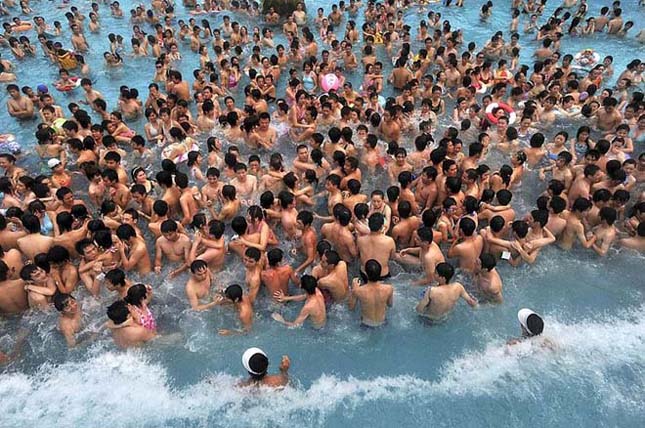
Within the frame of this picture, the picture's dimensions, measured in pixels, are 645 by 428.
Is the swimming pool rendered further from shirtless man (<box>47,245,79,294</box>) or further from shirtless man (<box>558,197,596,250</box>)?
shirtless man (<box>558,197,596,250</box>)

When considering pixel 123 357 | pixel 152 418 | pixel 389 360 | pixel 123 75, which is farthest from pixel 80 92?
pixel 389 360

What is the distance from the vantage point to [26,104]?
12508 millimetres

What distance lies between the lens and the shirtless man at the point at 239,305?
6.07m

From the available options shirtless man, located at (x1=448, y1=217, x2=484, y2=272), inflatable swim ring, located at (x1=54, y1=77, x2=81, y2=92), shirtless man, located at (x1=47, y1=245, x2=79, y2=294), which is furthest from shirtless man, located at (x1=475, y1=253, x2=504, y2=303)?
inflatable swim ring, located at (x1=54, y1=77, x2=81, y2=92)

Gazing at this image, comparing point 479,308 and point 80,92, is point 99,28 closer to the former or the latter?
point 80,92

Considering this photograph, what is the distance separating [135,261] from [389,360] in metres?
4.45

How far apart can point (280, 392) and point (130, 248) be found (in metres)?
3.52

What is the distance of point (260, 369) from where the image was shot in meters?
5.50

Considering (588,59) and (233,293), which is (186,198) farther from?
(588,59)

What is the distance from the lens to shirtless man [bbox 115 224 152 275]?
7031 mm

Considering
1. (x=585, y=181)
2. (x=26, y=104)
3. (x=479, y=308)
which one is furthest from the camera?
(x=26, y=104)

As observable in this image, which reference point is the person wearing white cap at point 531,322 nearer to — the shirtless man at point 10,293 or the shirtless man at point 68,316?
the shirtless man at point 68,316

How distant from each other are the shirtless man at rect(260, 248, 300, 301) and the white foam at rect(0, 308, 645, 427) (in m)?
1.45

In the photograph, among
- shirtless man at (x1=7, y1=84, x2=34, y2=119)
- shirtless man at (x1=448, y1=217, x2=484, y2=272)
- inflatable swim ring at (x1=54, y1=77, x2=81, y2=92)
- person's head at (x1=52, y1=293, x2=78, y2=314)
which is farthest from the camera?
inflatable swim ring at (x1=54, y1=77, x2=81, y2=92)
